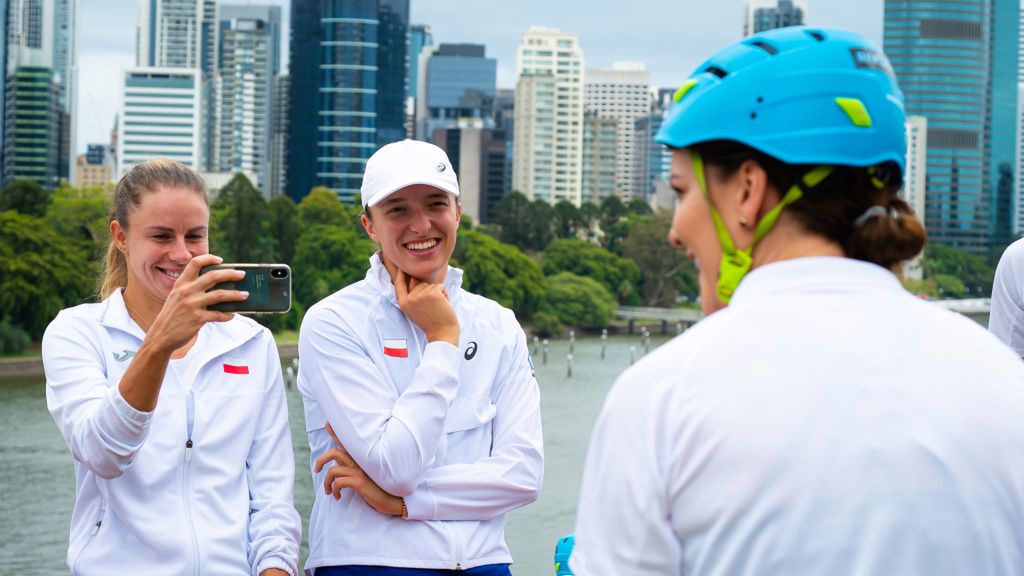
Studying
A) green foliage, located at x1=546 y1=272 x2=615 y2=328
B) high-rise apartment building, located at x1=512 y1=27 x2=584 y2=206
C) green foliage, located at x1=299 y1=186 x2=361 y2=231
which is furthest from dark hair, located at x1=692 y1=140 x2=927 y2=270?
high-rise apartment building, located at x1=512 y1=27 x2=584 y2=206

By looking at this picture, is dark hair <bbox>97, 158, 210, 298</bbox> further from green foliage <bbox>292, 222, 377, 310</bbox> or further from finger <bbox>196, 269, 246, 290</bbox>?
green foliage <bbox>292, 222, 377, 310</bbox>

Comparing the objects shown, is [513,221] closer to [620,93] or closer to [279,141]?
[279,141]

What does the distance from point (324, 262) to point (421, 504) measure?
177 feet

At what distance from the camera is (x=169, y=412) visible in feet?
9.39

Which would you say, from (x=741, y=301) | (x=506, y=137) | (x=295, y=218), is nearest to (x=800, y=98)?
(x=741, y=301)

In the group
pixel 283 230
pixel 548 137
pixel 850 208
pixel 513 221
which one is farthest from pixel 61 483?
pixel 548 137

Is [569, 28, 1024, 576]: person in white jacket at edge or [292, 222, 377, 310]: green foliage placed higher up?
[569, 28, 1024, 576]: person in white jacket at edge

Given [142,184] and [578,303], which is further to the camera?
[578,303]

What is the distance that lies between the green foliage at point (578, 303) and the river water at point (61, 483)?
72.3 ft

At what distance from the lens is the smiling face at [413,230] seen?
3115 mm

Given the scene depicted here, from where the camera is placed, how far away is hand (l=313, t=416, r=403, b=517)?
286 centimetres

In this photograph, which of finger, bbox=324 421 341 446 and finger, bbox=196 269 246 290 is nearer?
finger, bbox=196 269 246 290

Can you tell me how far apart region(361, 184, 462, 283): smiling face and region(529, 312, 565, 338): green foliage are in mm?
59428

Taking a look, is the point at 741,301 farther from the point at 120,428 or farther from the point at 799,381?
the point at 120,428
